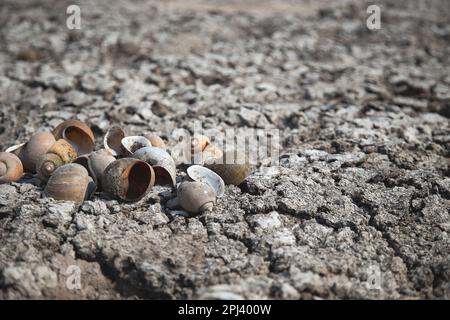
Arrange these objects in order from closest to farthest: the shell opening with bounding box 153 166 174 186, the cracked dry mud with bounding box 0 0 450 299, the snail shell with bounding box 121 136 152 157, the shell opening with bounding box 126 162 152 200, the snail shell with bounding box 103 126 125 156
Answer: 1. the cracked dry mud with bounding box 0 0 450 299
2. the shell opening with bounding box 126 162 152 200
3. the shell opening with bounding box 153 166 174 186
4. the snail shell with bounding box 121 136 152 157
5. the snail shell with bounding box 103 126 125 156

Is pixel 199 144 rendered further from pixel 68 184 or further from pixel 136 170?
pixel 68 184

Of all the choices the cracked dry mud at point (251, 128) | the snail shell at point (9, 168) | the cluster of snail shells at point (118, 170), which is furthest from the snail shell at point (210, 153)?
the snail shell at point (9, 168)

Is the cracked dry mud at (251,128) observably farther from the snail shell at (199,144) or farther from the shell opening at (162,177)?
the snail shell at (199,144)

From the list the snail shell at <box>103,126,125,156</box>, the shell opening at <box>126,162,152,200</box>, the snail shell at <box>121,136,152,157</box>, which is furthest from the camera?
the snail shell at <box>103,126,125,156</box>

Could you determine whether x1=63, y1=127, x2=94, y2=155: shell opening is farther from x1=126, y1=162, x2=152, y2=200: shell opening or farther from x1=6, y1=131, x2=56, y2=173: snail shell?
x1=126, y1=162, x2=152, y2=200: shell opening

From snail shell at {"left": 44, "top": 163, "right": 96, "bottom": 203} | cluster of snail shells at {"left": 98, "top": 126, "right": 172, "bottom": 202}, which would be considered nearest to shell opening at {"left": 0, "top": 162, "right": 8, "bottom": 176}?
snail shell at {"left": 44, "top": 163, "right": 96, "bottom": 203}

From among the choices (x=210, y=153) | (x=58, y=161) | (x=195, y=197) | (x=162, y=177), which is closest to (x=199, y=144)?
(x=210, y=153)
